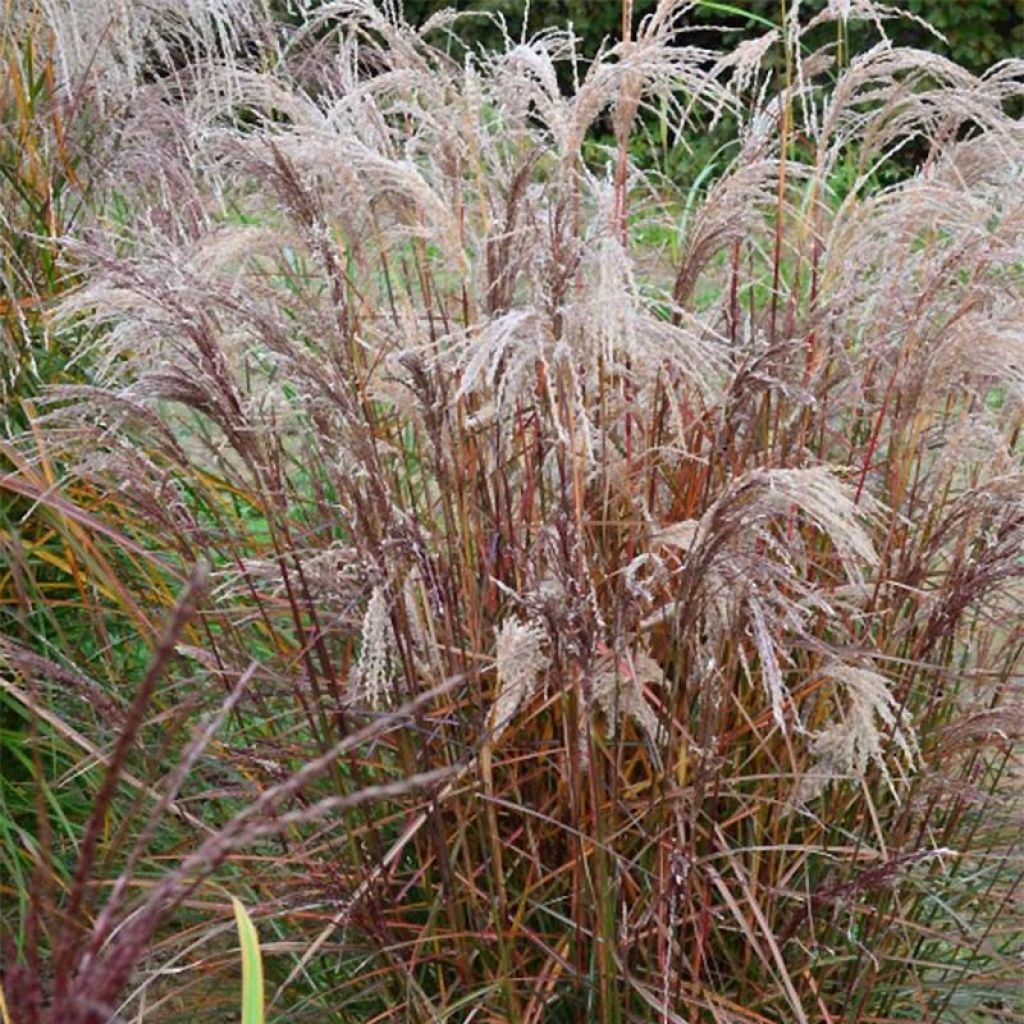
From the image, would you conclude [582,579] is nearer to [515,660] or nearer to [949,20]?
[515,660]

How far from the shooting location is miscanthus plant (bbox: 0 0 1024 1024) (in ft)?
7.66

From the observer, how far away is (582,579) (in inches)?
85.3

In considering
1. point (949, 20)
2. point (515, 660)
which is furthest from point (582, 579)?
point (949, 20)

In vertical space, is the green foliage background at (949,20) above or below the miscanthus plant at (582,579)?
below

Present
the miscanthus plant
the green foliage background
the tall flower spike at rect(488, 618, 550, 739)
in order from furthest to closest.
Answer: the green foliage background < the miscanthus plant < the tall flower spike at rect(488, 618, 550, 739)

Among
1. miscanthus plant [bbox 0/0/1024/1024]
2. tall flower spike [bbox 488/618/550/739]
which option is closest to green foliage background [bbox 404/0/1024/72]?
miscanthus plant [bbox 0/0/1024/1024]

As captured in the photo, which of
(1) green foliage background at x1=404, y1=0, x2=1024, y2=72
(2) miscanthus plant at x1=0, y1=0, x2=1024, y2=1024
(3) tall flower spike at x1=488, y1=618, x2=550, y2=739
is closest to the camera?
(3) tall flower spike at x1=488, y1=618, x2=550, y2=739

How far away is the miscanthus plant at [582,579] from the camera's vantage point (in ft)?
7.66

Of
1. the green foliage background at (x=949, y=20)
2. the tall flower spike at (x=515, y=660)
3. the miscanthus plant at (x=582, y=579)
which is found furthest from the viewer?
the green foliage background at (x=949, y=20)

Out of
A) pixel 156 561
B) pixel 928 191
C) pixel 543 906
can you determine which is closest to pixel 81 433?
pixel 156 561

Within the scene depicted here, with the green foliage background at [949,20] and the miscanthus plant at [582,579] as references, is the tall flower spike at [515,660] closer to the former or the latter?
the miscanthus plant at [582,579]

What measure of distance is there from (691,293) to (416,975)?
1.18 metres

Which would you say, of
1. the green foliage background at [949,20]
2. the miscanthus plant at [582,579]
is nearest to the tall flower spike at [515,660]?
the miscanthus plant at [582,579]

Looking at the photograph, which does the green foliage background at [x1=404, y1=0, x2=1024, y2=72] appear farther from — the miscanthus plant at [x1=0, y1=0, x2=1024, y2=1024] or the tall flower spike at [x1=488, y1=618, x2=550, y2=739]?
the tall flower spike at [x1=488, y1=618, x2=550, y2=739]
